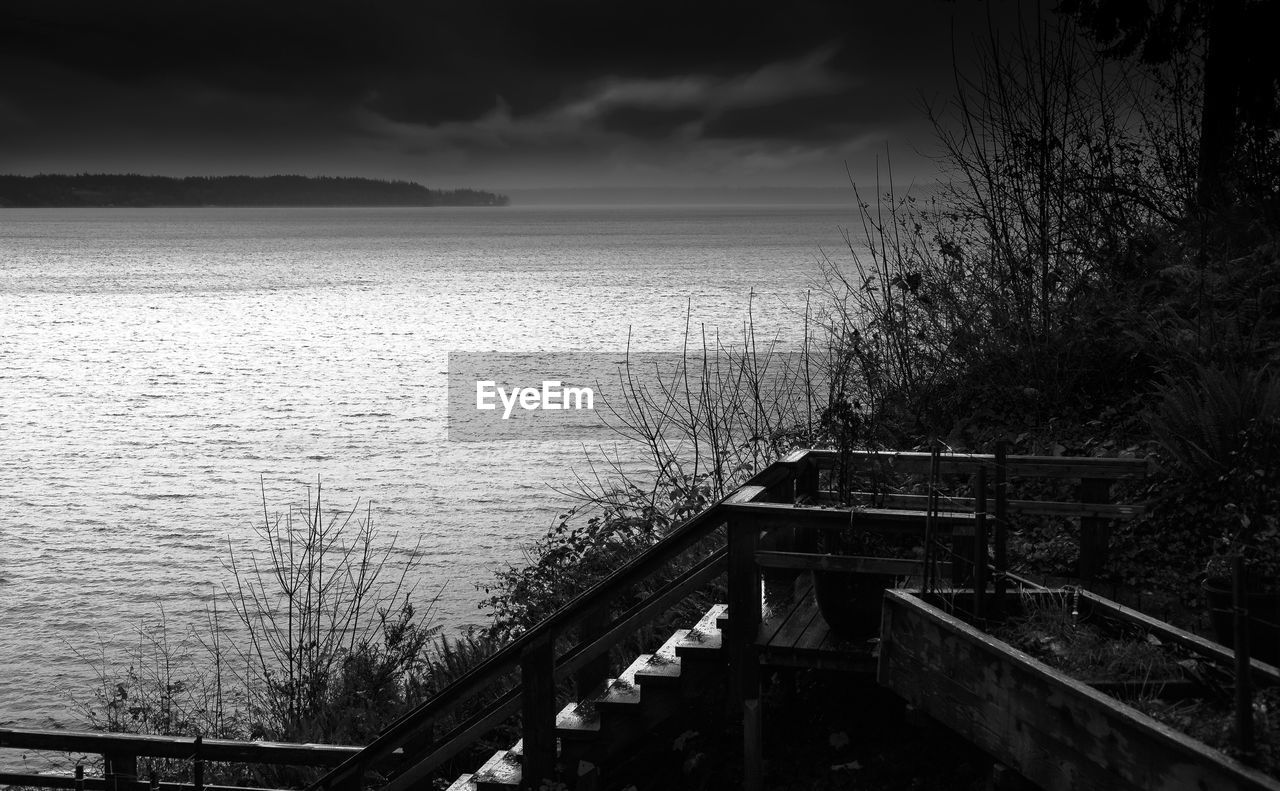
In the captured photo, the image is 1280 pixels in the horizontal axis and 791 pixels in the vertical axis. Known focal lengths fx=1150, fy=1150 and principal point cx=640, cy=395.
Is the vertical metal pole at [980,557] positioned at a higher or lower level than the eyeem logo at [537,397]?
higher

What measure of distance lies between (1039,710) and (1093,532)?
3585mm

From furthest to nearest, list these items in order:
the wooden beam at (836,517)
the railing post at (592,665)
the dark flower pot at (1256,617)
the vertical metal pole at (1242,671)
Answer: the railing post at (592,665) < the wooden beam at (836,517) < the dark flower pot at (1256,617) < the vertical metal pole at (1242,671)

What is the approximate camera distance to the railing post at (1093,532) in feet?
27.4

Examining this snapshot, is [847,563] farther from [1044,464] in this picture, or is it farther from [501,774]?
[501,774]

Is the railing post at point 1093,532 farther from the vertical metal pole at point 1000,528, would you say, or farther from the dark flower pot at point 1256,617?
the vertical metal pole at point 1000,528

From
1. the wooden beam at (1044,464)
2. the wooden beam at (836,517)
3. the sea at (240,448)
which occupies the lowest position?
the sea at (240,448)

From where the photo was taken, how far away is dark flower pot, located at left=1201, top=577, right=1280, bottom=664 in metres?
6.19

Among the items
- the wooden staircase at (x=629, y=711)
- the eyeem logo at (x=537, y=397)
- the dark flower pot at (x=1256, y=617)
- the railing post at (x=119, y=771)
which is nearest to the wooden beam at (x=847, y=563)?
the wooden staircase at (x=629, y=711)

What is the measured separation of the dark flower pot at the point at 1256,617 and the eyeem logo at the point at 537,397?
31.6 m

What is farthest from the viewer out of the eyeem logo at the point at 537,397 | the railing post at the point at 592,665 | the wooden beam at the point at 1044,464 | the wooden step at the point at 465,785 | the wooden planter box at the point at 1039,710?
the eyeem logo at the point at 537,397

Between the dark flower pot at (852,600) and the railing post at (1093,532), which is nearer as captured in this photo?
the dark flower pot at (852,600)

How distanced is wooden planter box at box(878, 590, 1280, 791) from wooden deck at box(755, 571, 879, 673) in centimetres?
69

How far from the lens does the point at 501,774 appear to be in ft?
25.1

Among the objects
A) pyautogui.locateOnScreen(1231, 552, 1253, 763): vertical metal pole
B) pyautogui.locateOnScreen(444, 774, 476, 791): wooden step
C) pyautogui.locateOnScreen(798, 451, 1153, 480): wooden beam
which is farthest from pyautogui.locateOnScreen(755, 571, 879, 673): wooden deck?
pyautogui.locateOnScreen(1231, 552, 1253, 763): vertical metal pole
